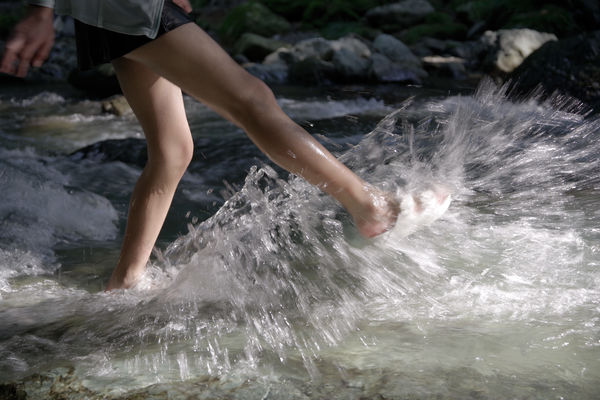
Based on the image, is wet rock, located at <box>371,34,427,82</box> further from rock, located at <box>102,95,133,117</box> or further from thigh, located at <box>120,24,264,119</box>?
thigh, located at <box>120,24,264,119</box>

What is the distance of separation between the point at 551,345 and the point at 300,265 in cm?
104

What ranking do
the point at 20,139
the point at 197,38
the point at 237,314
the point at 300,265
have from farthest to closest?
the point at 20,139, the point at 300,265, the point at 237,314, the point at 197,38

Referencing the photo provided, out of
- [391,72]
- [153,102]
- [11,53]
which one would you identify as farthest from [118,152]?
[391,72]

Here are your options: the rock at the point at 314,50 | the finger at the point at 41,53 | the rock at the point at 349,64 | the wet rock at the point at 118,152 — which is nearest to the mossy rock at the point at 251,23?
the rock at the point at 314,50

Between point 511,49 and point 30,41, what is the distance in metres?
9.94

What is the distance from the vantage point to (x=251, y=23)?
19641 mm

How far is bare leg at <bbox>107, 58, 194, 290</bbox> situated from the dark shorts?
0.13m

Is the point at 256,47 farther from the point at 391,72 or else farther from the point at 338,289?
the point at 338,289

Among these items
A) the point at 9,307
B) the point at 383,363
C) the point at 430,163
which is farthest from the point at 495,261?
the point at 9,307

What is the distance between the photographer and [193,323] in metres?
1.97

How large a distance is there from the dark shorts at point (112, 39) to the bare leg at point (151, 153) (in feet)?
0.41

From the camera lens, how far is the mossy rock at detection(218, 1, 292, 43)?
64.0ft

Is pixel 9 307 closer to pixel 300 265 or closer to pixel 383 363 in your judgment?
pixel 300 265

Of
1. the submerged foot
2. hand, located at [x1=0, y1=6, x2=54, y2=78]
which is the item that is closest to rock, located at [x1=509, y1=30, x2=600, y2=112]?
the submerged foot
